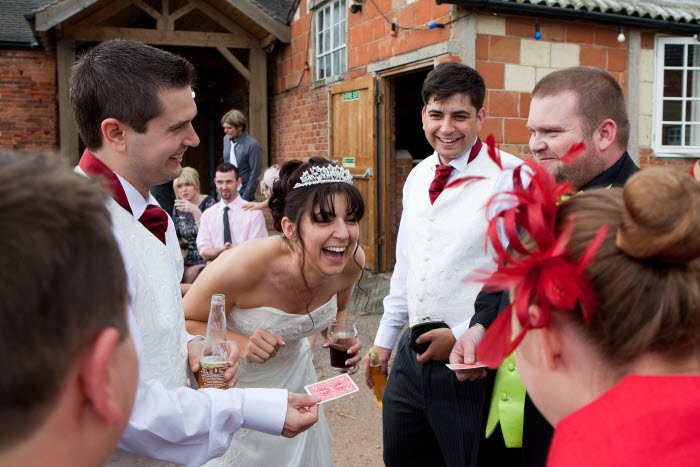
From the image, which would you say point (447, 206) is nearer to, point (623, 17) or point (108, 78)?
point (108, 78)

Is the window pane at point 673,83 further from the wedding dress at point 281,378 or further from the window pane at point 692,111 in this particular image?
the wedding dress at point 281,378

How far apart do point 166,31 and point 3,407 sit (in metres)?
11.1

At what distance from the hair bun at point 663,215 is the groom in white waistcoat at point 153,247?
1.20 metres

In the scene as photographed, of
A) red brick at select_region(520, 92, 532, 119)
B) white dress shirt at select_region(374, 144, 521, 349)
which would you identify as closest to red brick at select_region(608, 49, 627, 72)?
red brick at select_region(520, 92, 532, 119)

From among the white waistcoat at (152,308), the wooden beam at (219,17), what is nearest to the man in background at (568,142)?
the white waistcoat at (152,308)

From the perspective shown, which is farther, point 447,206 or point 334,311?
point 334,311

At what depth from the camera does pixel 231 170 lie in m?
6.57

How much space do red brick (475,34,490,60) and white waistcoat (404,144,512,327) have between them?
383 cm

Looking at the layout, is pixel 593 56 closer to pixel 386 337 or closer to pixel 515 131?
pixel 515 131

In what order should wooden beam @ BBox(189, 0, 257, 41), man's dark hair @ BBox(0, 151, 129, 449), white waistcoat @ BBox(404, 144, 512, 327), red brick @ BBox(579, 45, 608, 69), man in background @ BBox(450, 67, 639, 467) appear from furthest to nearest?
1. wooden beam @ BBox(189, 0, 257, 41)
2. red brick @ BBox(579, 45, 608, 69)
3. white waistcoat @ BBox(404, 144, 512, 327)
4. man in background @ BBox(450, 67, 639, 467)
5. man's dark hair @ BBox(0, 151, 129, 449)

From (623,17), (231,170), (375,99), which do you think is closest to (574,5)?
(623,17)

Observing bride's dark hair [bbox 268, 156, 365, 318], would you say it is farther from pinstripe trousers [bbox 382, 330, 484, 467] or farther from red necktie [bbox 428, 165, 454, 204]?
pinstripe trousers [bbox 382, 330, 484, 467]

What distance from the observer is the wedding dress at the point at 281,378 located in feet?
9.33

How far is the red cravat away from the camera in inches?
69.5
